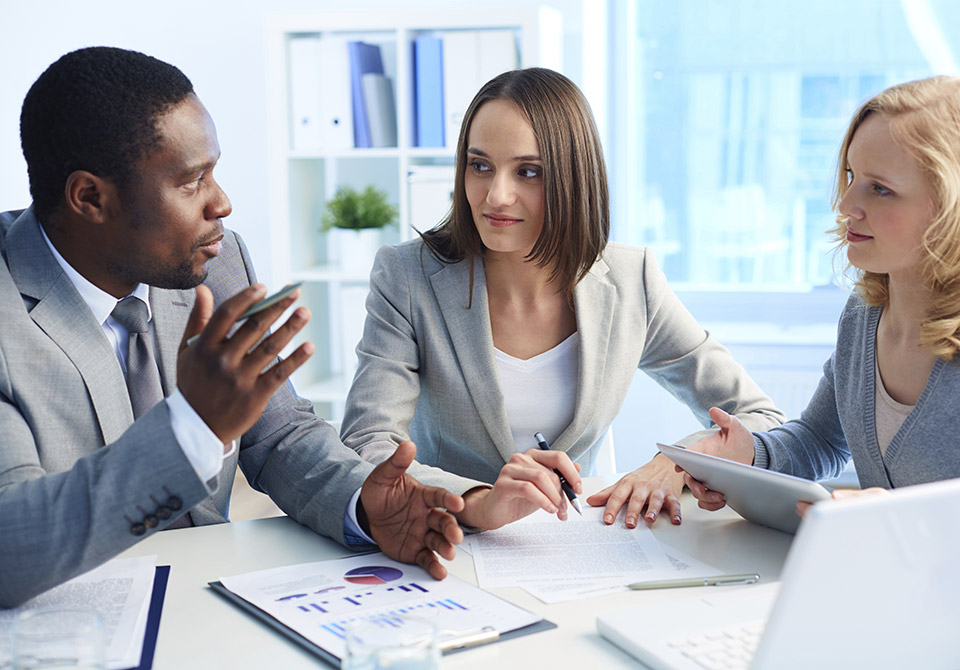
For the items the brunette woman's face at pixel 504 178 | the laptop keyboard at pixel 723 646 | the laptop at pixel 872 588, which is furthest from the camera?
the brunette woman's face at pixel 504 178

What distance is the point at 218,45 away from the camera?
3523 millimetres

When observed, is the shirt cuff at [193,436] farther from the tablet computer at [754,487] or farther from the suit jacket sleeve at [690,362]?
the suit jacket sleeve at [690,362]

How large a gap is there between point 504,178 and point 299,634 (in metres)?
1.03

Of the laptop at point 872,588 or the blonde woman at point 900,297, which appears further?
the blonde woman at point 900,297

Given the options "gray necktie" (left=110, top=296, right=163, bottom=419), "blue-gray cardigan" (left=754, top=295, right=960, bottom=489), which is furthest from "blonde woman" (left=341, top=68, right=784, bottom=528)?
"gray necktie" (left=110, top=296, right=163, bottom=419)

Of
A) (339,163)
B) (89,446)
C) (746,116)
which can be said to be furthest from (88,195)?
(746,116)

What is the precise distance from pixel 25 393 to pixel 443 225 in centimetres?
100

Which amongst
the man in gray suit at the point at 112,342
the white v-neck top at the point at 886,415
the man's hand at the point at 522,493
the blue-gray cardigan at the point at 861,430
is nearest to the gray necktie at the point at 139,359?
the man in gray suit at the point at 112,342

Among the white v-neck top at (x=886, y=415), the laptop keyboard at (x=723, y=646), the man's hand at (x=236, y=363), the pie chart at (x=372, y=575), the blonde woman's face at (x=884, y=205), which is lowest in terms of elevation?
the pie chart at (x=372, y=575)

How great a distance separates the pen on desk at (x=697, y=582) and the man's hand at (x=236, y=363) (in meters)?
0.50

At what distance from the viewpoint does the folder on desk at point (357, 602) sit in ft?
3.15

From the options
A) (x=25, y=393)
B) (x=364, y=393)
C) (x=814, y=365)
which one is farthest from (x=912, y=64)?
(x=25, y=393)

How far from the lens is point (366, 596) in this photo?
107 centimetres

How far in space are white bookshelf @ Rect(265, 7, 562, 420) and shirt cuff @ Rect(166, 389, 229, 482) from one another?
7.17ft
